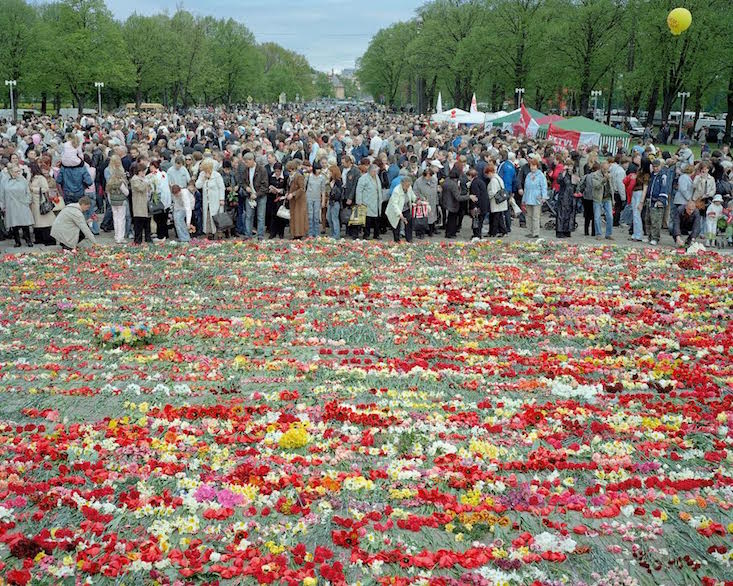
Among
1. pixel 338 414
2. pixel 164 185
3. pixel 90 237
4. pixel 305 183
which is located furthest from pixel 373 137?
pixel 338 414

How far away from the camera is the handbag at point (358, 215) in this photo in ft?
65.0

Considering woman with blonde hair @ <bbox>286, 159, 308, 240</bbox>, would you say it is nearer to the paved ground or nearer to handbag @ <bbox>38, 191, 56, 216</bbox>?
the paved ground

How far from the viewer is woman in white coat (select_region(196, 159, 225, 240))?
1931 centimetres

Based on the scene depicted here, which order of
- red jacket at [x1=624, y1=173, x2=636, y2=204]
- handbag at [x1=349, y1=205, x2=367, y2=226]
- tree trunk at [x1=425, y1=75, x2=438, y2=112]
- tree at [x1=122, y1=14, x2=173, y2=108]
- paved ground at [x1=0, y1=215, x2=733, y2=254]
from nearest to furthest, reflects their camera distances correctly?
paved ground at [x1=0, y1=215, x2=733, y2=254], handbag at [x1=349, y1=205, x2=367, y2=226], red jacket at [x1=624, y1=173, x2=636, y2=204], tree at [x1=122, y1=14, x2=173, y2=108], tree trunk at [x1=425, y1=75, x2=438, y2=112]

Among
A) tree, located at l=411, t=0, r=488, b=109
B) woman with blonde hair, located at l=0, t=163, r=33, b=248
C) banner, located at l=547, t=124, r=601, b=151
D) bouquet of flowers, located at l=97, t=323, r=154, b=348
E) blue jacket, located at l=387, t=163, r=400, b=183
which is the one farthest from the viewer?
tree, located at l=411, t=0, r=488, b=109

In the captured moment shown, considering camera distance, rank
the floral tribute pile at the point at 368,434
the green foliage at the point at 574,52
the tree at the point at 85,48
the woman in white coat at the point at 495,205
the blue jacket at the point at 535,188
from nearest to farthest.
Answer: the floral tribute pile at the point at 368,434 → the blue jacket at the point at 535,188 → the woman in white coat at the point at 495,205 → the green foliage at the point at 574,52 → the tree at the point at 85,48

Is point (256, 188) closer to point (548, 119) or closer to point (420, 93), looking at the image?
point (548, 119)

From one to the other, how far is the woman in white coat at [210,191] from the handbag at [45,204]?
3.55 metres

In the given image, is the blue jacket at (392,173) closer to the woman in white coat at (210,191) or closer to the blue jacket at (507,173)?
the blue jacket at (507,173)

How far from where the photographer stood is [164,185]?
19.1 meters

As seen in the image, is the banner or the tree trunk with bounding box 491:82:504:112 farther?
the tree trunk with bounding box 491:82:504:112

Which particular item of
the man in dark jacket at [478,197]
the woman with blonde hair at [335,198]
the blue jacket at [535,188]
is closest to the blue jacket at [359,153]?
the woman with blonde hair at [335,198]

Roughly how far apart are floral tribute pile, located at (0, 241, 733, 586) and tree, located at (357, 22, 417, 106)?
349 ft

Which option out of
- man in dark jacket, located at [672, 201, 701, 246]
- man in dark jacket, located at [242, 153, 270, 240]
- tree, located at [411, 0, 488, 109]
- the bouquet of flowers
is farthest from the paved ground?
tree, located at [411, 0, 488, 109]
